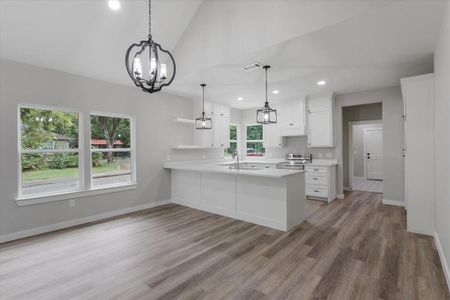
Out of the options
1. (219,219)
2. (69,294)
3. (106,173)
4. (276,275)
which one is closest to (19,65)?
(106,173)

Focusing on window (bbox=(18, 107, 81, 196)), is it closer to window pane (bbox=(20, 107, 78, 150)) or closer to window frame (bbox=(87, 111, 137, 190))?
window pane (bbox=(20, 107, 78, 150))

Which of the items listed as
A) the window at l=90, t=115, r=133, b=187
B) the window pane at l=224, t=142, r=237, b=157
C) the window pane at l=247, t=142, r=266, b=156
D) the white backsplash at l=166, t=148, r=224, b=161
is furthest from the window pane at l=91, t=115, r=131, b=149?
the window pane at l=247, t=142, r=266, b=156

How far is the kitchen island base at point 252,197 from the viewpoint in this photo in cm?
354

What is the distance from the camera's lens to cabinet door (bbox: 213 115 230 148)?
6262mm

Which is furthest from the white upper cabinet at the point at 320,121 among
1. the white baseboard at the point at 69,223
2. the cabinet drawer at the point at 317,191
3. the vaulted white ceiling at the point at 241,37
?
the white baseboard at the point at 69,223

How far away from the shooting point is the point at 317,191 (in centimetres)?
543

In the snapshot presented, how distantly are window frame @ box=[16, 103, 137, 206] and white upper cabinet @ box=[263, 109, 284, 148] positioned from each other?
3.73 metres

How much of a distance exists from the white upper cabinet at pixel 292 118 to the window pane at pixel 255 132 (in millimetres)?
1203

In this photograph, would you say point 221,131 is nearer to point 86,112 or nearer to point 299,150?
point 299,150

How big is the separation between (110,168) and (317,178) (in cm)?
462

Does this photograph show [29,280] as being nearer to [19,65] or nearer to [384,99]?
[19,65]

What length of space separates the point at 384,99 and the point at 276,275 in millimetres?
4689

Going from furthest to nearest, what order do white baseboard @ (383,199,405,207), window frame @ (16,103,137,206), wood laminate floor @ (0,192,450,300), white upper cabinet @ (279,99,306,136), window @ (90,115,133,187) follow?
white upper cabinet @ (279,99,306,136), white baseboard @ (383,199,405,207), window @ (90,115,133,187), window frame @ (16,103,137,206), wood laminate floor @ (0,192,450,300)

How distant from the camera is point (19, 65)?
3.45m
